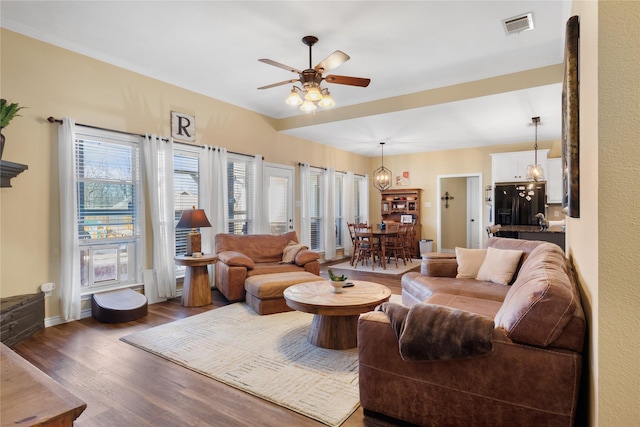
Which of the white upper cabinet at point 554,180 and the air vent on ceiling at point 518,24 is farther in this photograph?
the white upper cabinet at point 554,180

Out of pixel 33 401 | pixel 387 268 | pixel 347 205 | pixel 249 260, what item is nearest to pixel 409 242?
pixel 387 268

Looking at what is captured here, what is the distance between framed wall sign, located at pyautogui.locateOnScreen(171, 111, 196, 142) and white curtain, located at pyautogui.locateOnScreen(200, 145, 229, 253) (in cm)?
27

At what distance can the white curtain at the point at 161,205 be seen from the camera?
442 cm

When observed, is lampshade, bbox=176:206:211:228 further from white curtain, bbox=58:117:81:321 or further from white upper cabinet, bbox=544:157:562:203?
white upper cabinet, bbox=544:157:562:203

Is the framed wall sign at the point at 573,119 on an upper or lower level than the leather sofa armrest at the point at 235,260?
upper

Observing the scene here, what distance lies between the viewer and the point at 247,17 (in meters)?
3.23

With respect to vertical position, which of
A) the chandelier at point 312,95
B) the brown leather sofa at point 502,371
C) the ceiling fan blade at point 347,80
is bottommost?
the brown leather sofa at point 502,371

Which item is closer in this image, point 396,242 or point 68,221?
point 68,221

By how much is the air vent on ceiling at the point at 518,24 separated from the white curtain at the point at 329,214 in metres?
4.81

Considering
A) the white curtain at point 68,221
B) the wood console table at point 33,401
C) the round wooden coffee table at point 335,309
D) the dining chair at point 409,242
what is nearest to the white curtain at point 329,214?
the dining chair at point 409,242

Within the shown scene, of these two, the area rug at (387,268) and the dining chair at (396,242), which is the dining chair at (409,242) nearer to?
the dining chair at (396,242)

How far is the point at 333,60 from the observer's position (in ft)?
10.3

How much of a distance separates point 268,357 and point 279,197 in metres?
4.18

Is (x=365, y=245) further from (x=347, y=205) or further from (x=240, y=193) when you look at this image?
(x=240, y=193)
